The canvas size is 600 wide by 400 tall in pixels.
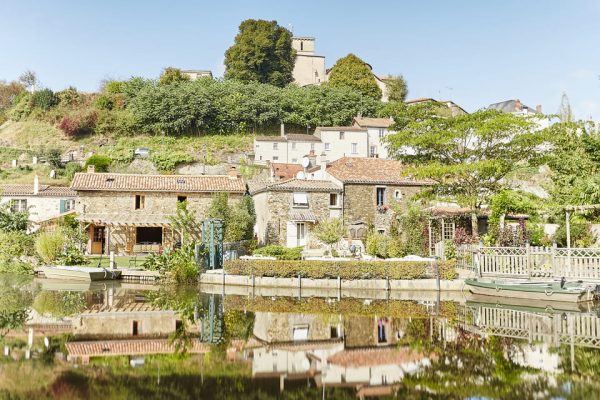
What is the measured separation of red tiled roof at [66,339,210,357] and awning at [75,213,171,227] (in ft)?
69.1

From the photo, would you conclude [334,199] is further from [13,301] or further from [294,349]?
[294,349]

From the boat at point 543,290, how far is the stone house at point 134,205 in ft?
63.7

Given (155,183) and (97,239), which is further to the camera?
(155,183)

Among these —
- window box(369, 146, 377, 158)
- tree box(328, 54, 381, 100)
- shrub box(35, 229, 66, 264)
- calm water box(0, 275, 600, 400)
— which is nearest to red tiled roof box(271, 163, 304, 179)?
window box(369, 146, 377, 158)

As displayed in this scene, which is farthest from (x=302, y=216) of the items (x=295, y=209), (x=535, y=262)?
(x=535, y=262)

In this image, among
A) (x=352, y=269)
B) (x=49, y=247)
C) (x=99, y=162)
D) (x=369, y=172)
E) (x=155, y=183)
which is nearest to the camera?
(x=352, y=269)

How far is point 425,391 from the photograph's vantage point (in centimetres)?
995

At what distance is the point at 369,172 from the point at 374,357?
2422cm

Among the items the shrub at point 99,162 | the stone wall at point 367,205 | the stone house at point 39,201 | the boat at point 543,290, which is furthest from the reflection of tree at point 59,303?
the shrub at point 99,162

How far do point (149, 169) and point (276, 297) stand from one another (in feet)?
106

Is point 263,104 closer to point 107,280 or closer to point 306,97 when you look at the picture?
point 306,97

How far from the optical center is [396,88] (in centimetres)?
7625

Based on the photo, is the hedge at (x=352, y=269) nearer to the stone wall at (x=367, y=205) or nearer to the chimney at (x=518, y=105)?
the stone wall at (x=367, y=205)

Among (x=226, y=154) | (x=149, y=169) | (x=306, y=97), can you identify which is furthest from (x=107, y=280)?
(x=306, y=97)
